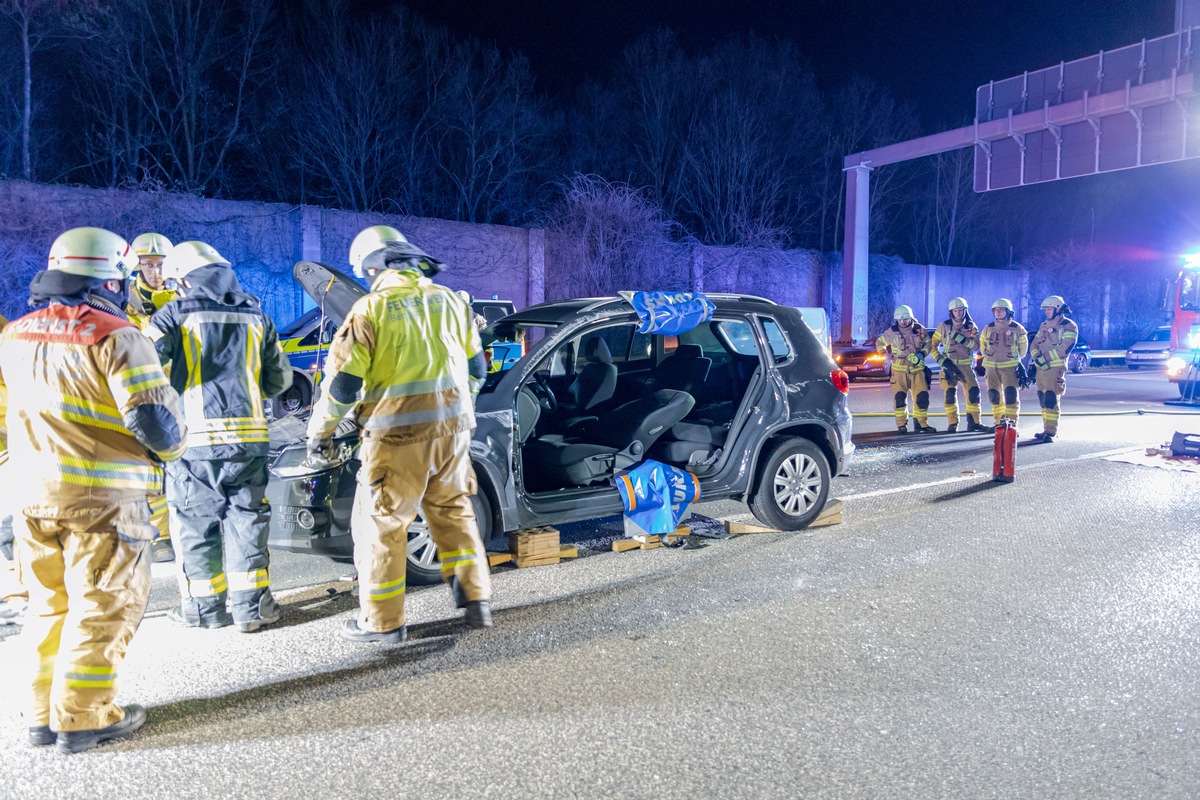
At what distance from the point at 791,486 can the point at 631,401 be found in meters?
1.33

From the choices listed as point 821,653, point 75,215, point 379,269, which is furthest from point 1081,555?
point 75,215

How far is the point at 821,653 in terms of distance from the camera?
4.28 meters

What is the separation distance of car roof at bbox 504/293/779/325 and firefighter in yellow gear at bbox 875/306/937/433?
6.16 metres

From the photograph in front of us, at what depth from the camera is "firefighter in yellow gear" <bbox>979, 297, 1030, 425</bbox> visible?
464 inches

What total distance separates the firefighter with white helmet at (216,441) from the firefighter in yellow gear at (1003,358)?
9.89 m

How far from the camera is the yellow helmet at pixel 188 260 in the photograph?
4.49 m

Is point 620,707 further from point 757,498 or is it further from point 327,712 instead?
point 757,498

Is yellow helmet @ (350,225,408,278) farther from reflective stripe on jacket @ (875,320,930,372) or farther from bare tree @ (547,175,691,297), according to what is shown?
bare tree @ (547,175,691,297)

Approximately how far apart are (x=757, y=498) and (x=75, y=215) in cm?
1679

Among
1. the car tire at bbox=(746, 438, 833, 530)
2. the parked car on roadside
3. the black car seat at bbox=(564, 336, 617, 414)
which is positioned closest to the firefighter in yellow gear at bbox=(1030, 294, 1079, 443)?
the car tire at bbox=(746, 438, 833, 530)

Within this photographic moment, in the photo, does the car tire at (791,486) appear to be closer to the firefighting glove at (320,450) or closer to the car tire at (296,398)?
the firefighting glove at (320,450)

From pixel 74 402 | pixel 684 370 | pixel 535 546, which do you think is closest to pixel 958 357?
pixel 684 370

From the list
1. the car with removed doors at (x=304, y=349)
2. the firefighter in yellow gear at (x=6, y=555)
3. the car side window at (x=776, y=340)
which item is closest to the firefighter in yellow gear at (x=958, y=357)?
the car with removed doors at (x=304, y=349)

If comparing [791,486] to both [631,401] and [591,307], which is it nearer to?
[631,401]
